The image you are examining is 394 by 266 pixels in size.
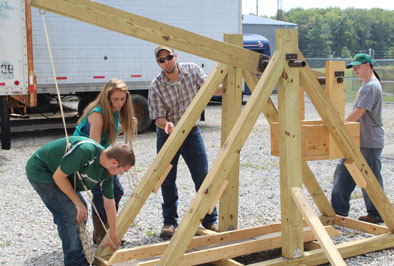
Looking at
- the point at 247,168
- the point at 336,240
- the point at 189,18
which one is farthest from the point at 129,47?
the point at 336,240

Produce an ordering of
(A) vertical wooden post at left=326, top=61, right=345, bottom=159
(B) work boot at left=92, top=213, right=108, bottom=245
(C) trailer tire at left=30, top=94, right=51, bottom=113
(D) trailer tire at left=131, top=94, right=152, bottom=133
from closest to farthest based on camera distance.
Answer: (A) vertical wooden post at left=326, top=61, right=345, bottom=159, (B) work boot at left=92, top=213, right=108, bottom=245, (D) trailer tire at left=131, top=94, right=152, bottom=133, (C) trailer tire at left=30, top=94, right=51, bottom=113

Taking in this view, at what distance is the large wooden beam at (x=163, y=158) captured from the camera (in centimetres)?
435

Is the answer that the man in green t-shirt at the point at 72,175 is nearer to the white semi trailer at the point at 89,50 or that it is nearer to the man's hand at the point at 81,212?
the man's hand at the point at 81,212

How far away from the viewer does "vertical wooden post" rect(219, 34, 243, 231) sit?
15.8 ft

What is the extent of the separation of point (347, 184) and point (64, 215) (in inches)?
118

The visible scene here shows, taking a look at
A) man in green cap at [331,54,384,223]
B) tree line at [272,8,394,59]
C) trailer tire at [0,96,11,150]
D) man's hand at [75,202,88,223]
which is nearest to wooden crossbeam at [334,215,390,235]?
man in green cap at [331,54,384,223]

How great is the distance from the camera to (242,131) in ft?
12.6

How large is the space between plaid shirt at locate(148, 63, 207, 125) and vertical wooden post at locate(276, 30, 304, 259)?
1232mm

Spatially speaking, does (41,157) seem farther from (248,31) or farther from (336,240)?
(248,31)

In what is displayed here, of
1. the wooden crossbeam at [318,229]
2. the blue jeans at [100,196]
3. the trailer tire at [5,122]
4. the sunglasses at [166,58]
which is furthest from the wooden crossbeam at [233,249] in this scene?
the trailer tire at [5,122]

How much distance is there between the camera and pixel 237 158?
4.16 meters

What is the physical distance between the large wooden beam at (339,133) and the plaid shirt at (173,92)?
128 centimetres

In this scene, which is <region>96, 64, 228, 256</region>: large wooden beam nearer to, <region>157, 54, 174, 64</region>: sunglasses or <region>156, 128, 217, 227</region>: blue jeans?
<region>157, 54, 174, 64</region>: sunglasses

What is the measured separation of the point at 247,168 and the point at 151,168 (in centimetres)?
424
